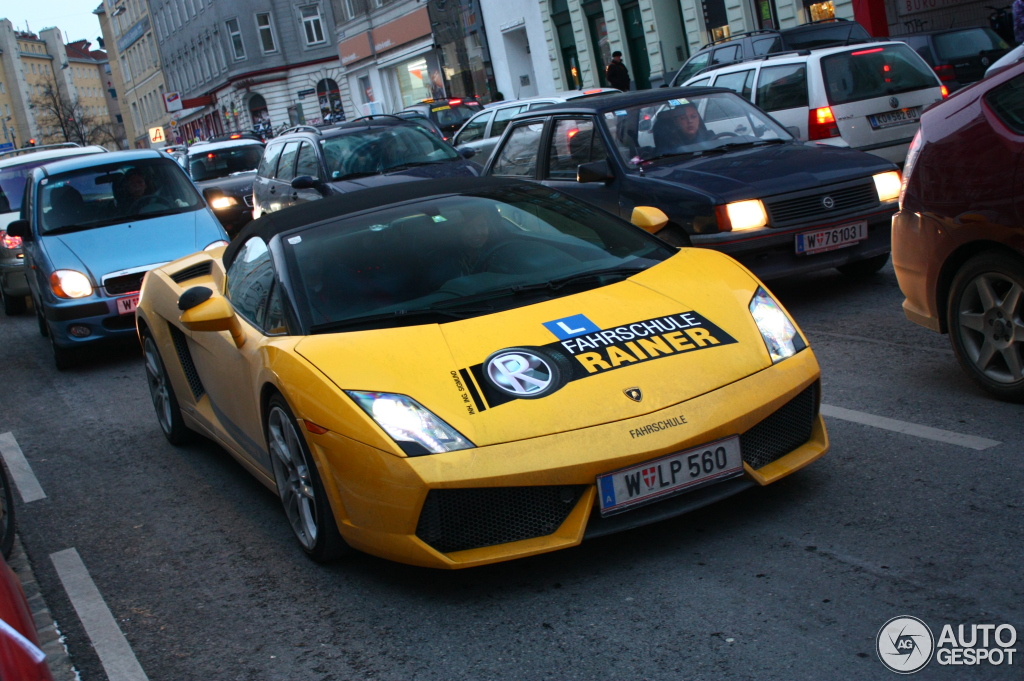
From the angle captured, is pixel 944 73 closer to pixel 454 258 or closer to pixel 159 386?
pixel 159 386

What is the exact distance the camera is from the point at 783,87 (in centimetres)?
1213

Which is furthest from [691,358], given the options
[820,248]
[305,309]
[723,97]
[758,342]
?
[723,97]

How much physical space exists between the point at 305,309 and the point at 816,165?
4.57 metres

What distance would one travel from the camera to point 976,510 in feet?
12.4

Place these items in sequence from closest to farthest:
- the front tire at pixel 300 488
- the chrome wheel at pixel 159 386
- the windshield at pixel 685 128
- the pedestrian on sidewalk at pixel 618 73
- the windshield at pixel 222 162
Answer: the front tire at pixel 300 488 → the chrome wheel at pixel 159 386 → the windshield at pixel 685 128 → the windshield at pixel 222 162 → the pedestrian on sidewalk at pixel 618 73

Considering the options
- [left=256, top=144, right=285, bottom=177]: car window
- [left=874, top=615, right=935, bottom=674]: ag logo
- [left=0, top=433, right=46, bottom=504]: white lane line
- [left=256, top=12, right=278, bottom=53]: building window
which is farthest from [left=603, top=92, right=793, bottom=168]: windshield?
[left=256, top=12, right=278, bottom=53]: building window

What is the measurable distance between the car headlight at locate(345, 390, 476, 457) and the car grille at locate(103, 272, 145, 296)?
623cm

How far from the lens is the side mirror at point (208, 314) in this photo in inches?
181

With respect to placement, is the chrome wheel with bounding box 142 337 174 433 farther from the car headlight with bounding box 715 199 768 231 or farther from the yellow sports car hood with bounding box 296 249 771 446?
the car headlight with bounding box 715 199 768 231

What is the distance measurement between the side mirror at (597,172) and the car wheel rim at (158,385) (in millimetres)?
3412

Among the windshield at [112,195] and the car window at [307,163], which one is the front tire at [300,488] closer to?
the windshield at [112,195]

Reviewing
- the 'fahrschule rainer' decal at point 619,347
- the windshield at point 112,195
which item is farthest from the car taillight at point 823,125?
the 'fahrschule rainer' decal at point 619,347

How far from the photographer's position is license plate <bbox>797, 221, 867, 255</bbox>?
7434 millimetres

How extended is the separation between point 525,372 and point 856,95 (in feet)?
29.3
